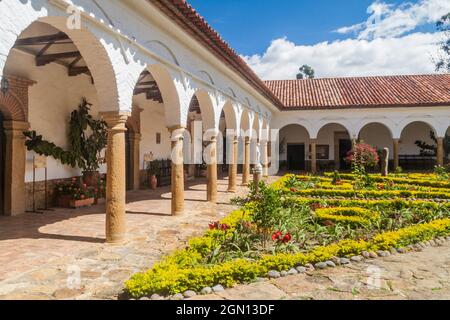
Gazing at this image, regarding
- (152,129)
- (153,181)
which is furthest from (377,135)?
(153,181)

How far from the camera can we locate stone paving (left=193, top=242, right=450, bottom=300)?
3.79m

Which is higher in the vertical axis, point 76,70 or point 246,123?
point 76,70

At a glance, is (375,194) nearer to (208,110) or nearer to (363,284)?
(208,110)

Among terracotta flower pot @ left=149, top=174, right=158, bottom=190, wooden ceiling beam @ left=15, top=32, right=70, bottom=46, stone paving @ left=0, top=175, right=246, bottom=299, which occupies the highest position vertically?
wooden ceiling beam @ left=15, top=32, right=70, bottom=46

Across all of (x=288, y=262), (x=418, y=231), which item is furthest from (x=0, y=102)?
(x=418, y=231)

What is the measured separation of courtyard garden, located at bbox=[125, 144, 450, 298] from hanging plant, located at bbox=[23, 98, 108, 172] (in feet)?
15.4

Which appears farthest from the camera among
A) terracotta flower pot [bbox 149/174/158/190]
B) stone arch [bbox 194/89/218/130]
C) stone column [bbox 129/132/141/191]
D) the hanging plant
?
terracotta flower pot [bbox 149/174/158/190]

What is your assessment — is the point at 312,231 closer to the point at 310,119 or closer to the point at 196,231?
the point at 196,231

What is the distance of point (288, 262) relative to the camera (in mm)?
4617

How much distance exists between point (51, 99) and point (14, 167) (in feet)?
7.02

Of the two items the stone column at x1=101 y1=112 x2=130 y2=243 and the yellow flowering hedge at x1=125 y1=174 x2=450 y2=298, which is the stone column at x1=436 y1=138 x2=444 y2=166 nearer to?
the yellow flowering hedge at x1=125 y1=174 x2=450 y2=298

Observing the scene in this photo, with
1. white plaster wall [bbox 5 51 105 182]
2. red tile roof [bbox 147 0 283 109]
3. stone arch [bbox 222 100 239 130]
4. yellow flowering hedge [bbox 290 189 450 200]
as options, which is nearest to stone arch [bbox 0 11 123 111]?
red tile roof [bbox 147 0 283 109]

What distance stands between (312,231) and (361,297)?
10.3ft

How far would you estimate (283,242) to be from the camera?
18.3 ft
